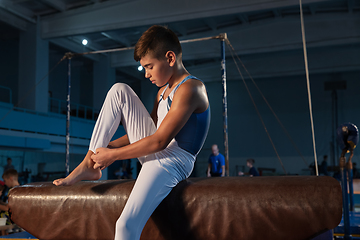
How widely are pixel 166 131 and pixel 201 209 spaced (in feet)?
1.14

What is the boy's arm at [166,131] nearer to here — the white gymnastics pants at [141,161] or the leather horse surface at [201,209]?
the white gymnastics pants at [141,161]

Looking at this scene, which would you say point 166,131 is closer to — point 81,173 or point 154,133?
point 154,133

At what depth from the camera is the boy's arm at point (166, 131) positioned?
1.31m

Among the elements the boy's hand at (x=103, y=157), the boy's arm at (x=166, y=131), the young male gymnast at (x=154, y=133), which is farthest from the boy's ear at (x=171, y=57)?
the boy's hand at (x=103, y=157)

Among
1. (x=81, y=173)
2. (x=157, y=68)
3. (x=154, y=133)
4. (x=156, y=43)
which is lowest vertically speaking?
(x=81, y=173)

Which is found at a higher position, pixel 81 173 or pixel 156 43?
pixel 156 43

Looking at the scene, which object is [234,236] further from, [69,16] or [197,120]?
[69,16]

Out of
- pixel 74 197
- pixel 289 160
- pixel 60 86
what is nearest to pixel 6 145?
pixel 60 86

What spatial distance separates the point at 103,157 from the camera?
136 cm

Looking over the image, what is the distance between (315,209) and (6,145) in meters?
8.91

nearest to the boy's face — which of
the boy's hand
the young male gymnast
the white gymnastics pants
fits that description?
the young male gymnast

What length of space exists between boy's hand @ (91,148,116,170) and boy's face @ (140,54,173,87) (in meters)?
0.37

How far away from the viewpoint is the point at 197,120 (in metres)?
1.47

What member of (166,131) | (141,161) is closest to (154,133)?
(166,131)
